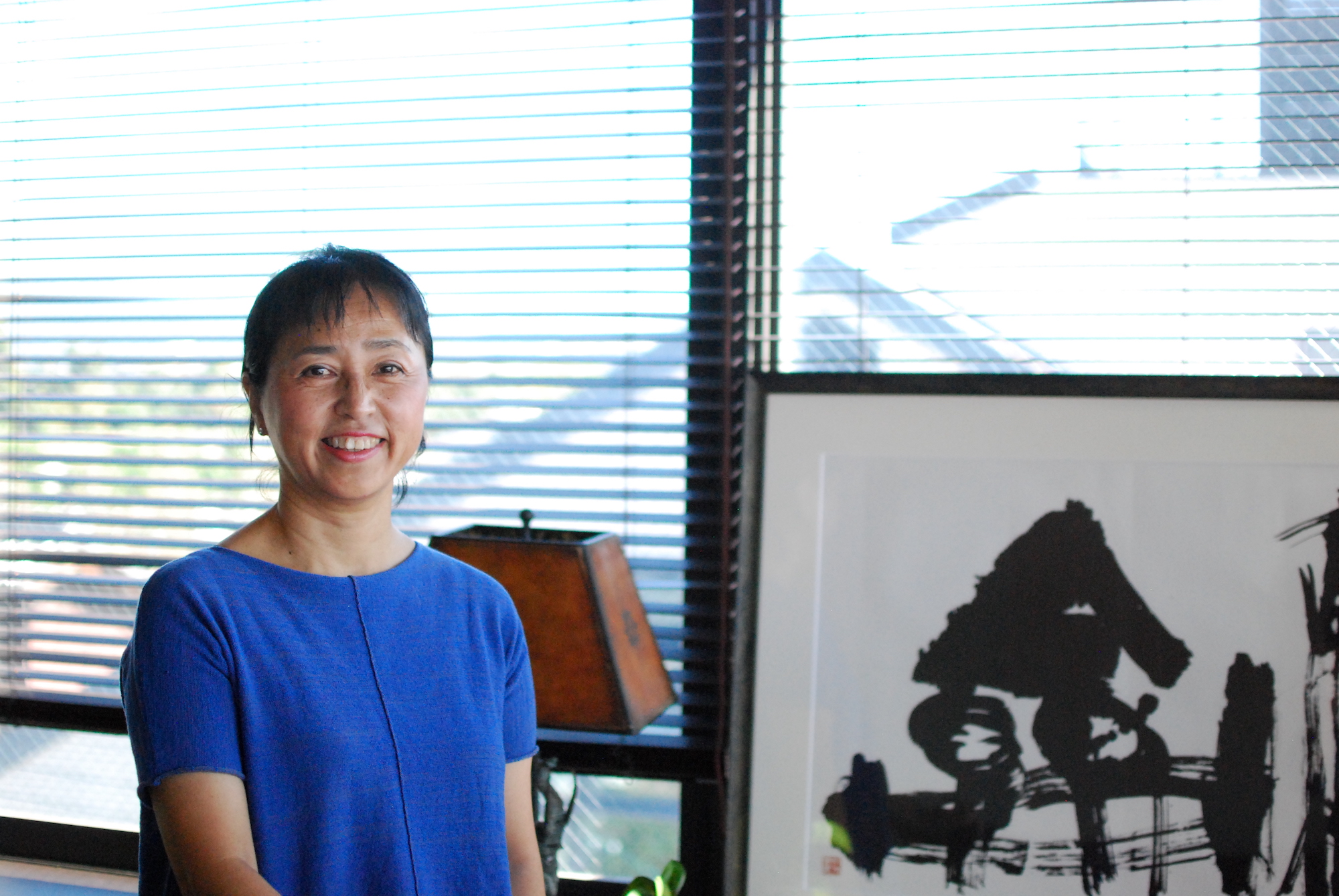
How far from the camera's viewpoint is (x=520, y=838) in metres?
1.23

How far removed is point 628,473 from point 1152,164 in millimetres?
972

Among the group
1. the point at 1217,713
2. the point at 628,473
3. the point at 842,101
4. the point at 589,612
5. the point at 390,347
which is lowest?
the point at 1217,713

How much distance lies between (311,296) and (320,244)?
84 centimetres

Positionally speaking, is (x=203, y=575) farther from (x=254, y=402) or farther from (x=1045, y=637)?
(x=1045, y=637)

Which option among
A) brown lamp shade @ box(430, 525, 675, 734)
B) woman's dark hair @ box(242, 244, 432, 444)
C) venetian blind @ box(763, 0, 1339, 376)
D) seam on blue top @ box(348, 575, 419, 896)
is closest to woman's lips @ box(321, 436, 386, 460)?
woman's dark hair @ box(242, 244, 432, 444)

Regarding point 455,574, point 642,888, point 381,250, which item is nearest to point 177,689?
point 455,574

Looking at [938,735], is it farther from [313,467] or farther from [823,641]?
[313,467]

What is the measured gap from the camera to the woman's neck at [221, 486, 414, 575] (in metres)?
1.11

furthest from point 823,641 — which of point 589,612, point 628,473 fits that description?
point 628,473

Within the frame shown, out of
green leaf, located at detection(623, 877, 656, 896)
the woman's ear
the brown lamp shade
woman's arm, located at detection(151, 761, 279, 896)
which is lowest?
green leaf, located at detection(623, 877, 656, 896)

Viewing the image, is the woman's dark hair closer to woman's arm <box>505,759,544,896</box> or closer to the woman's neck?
the woman's neck

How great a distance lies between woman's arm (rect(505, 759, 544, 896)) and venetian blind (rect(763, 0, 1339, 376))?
2.70 feet

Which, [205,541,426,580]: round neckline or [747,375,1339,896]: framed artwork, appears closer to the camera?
[205,541,426,580]: round neckline

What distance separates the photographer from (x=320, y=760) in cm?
103
